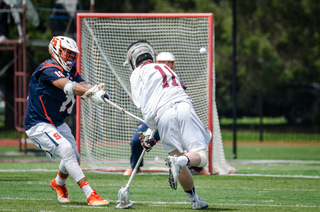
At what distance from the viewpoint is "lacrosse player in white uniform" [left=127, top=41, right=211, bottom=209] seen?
457 centimetres

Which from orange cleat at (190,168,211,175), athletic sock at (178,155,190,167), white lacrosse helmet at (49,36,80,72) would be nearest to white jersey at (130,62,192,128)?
athletic sock at (178,155,190,167)

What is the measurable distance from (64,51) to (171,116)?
1583 millimetres

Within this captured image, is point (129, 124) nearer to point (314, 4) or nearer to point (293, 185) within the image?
point (293, 185)

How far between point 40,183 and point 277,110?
13083 mm

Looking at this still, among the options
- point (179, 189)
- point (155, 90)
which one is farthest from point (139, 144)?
point (155, 90)

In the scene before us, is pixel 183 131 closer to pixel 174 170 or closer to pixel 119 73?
pixel 174 170

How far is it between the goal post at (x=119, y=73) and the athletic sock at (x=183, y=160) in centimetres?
380

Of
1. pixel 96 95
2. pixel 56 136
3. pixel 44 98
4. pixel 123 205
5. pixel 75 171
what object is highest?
pixel 96 95

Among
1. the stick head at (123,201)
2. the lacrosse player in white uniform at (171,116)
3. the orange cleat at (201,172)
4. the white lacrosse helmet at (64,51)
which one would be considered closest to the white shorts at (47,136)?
the white lacrosse helmet at (64,51)

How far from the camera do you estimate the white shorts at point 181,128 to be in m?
4.57

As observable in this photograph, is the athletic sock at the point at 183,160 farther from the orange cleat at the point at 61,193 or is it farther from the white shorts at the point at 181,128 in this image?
A: the orange cleat at the point at 61,193

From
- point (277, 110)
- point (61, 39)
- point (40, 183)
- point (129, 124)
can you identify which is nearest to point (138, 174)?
point (129, 124)

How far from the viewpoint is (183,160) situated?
4.34 m

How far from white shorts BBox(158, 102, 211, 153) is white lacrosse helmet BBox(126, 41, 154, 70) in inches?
27.7
